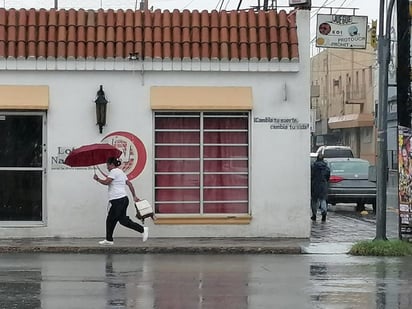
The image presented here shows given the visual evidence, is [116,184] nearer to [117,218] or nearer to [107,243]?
[117,218]

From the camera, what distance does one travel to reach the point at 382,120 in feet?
51.3

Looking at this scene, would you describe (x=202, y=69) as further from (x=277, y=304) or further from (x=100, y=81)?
(x=277, y=304)

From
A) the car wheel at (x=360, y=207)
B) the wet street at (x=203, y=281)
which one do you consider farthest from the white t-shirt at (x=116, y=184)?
the car wheel at (x=360, y=207)

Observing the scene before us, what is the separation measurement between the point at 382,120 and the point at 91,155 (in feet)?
18.8

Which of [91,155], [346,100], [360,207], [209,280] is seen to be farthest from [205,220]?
[346,100]

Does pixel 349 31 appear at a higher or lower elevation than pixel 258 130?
higher

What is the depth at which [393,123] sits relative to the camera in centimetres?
1661

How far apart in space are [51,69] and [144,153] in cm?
261

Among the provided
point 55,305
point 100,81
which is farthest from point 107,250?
point 55,305

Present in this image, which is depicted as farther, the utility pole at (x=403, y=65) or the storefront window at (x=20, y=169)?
the storefront window at (x=20, y=169)

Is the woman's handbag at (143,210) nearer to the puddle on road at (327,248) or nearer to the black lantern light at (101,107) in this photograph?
the black lantern light at (101,107)

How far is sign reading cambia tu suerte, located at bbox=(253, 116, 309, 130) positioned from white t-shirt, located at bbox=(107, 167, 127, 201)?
3242 millimetres

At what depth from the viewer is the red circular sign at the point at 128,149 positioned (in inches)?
679

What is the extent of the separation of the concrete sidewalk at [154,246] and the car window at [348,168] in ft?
28.7
